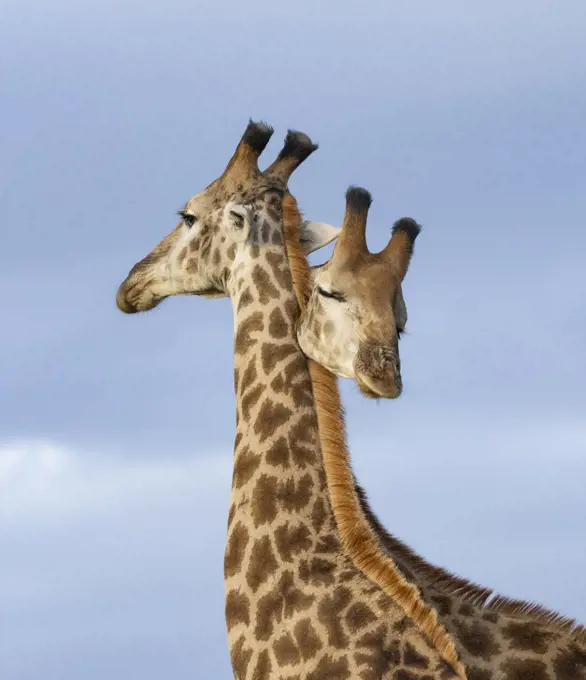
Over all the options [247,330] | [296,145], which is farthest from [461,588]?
[296,145]

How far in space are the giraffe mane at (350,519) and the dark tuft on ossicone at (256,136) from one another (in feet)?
4.16

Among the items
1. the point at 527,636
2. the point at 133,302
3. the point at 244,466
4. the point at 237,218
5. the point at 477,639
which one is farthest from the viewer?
the point at 133,302

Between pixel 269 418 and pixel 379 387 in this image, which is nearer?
pixel 379 387

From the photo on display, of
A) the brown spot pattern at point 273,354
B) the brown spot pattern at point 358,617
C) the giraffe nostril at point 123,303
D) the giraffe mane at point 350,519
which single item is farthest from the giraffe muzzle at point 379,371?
the giraffe nostril at point 123,303

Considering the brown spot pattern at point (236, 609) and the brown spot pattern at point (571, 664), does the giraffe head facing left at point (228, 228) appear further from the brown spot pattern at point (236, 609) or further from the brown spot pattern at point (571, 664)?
the brown spot pattern at point (571, 664)

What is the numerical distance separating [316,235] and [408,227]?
4.27 feet

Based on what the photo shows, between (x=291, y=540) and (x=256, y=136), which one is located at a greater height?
(x=256, y=136)

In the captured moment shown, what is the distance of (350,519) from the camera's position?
8.21 meters

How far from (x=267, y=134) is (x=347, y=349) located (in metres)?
2.62

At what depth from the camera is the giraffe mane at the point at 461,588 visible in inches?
327

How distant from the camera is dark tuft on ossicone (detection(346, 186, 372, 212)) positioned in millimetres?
8406

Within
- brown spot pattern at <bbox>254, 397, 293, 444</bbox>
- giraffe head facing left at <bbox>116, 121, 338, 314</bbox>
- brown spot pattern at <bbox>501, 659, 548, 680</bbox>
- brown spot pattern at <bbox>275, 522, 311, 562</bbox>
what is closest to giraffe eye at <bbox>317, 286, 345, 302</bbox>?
brown spot pattern at <bbox>254, 397, 293, 444</bbox>

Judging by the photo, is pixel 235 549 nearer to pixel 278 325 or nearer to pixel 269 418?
pixel 269 418

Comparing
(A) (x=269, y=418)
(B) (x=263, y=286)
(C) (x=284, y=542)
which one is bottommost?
(C) (x=284, y=542)
